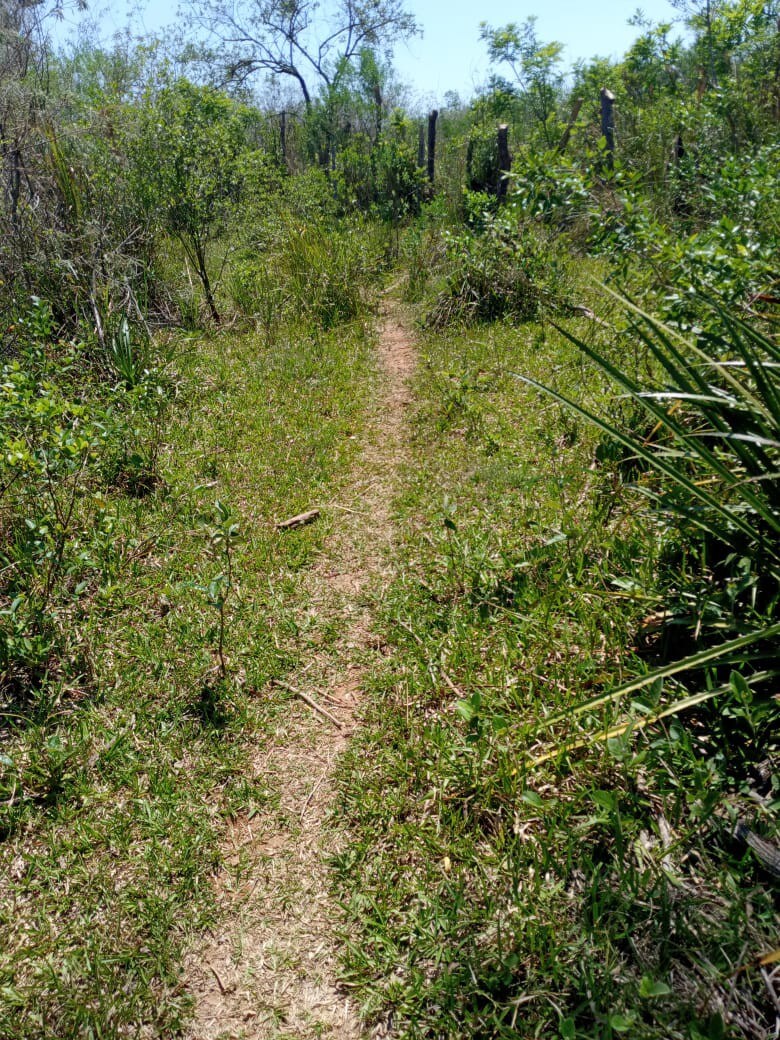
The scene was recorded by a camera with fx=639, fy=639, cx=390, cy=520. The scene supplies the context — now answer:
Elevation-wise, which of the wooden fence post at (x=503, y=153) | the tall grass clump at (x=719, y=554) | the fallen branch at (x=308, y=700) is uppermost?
the wooden fence post at (x=503, y=153)

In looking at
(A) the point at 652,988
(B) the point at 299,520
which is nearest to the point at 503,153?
(B) the point at 299,520

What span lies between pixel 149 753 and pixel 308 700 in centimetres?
62

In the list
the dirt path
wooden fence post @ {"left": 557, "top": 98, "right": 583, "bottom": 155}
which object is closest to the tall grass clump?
the dirt path

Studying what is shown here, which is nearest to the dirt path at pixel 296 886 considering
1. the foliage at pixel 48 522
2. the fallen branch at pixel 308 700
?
→ the fallen branch at pixel 308 700

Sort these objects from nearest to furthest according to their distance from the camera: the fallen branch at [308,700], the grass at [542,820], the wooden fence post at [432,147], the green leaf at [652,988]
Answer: the green leaf at [652,988], the grass at [542,820], the fallen branch at [308,700], the wooden fence post at [432,147]

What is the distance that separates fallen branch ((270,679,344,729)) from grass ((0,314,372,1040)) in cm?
4

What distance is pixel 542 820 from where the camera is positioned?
190 cm

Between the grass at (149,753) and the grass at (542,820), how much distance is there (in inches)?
18.3

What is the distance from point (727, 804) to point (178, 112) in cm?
752

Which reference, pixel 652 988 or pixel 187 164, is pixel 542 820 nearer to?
→ pixel 652 988

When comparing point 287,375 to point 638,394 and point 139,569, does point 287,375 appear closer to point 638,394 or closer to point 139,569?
point 139,569

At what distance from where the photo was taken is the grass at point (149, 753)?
1.69 meters

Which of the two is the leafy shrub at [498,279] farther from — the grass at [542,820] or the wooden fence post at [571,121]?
the wooden fence post at [571,121]

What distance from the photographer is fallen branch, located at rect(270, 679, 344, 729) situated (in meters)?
2.50
